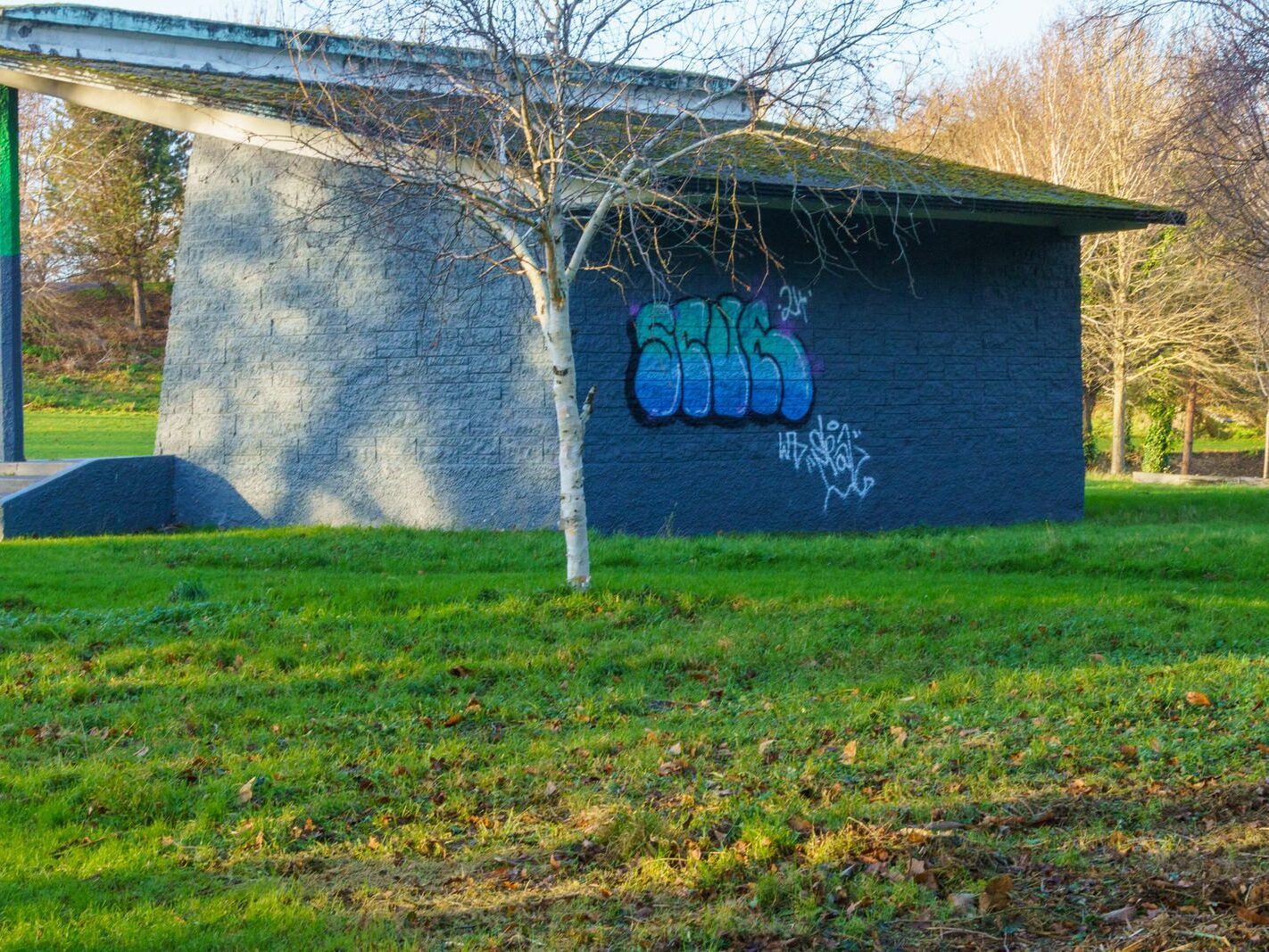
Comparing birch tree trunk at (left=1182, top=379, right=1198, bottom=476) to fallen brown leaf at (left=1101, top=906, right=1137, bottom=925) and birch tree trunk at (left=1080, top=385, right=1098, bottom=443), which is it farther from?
fallen brown leaf at (left=1101, top=906, right=1137, bottom=925)

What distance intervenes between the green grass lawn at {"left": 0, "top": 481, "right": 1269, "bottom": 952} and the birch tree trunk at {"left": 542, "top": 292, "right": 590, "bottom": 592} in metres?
0.33

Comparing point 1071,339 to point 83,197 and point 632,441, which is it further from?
point 83,197

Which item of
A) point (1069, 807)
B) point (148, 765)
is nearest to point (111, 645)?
point (148, 765)

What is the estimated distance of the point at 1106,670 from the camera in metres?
7.64

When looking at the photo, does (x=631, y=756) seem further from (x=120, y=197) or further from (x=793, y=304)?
(x=120, y=197)

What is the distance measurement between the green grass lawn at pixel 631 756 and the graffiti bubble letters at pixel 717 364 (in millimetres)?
2857

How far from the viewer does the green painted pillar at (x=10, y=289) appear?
14.1 metres

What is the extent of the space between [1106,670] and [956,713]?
134cm

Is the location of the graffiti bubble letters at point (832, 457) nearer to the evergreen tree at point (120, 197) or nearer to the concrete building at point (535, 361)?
the concrete building at point (535, 361)

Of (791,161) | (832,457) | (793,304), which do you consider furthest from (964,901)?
(793,304)

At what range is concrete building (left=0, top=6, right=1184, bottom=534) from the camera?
1325 cm

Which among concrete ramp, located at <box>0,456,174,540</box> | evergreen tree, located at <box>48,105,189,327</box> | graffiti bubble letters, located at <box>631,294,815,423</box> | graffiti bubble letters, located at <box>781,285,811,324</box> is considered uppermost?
evergreen tree, located at <box>48,105,189,327</box>

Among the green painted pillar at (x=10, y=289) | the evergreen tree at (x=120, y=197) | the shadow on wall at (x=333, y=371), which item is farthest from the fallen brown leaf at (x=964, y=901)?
the evergreen tree at (x=120, y=197)

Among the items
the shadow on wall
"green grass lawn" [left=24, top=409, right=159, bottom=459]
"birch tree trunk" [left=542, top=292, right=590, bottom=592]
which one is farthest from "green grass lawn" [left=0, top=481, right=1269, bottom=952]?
"green grass lawn" [left=24, top=409, right=159, bottom=459]
